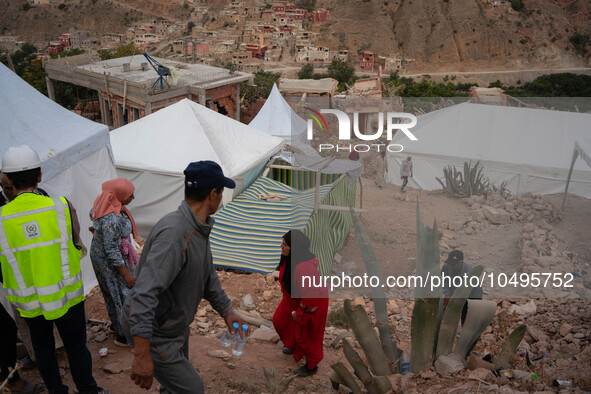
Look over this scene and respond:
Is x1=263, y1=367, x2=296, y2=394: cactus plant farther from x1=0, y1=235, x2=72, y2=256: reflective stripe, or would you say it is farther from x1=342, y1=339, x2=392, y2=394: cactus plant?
x1=0, y1=235, x2=72, y2=256: reflective stripe

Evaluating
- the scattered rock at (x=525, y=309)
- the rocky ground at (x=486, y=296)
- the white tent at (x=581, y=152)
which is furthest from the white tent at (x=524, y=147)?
the scattered rock at (x=525, y=309)

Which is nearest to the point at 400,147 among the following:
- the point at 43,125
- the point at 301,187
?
the point at 301,187

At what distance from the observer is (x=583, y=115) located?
3.89 m

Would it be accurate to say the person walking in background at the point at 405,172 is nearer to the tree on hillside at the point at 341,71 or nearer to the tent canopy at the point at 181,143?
the tent canopy at the point at 181,143

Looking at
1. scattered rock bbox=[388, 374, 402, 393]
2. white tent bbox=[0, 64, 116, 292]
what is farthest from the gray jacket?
white tent bbox=[0, 64, 116, 292]

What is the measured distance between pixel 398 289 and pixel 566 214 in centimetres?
164

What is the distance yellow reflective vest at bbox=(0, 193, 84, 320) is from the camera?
7.41ft

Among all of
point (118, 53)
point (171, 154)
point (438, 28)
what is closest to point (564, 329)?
point (171, 154)

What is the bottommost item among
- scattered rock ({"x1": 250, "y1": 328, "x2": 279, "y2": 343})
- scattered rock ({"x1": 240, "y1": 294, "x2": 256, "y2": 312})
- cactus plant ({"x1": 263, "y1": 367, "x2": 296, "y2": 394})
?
scattered rock ({"x1": 240, "y1": 294, "x2": 256, "y2": 312})

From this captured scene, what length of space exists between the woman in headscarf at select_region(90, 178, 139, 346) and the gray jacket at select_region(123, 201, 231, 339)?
118cm

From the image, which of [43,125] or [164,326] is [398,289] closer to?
[164,326]

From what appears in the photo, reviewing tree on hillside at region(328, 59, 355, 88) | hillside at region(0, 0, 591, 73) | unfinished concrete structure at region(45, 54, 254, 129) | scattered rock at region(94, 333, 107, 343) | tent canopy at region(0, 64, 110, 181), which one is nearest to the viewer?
scattered rock at region(94, 333, 107, 343)

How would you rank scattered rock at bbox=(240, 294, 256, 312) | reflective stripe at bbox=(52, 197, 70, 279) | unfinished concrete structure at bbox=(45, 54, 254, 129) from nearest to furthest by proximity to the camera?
reflective stripe at bbox=(52, 197, 70, 279) < scattered rock at bbox=(240, 294, 256, 312) < unfinished concrete structure at bbox=(45, 54, 254, 129)

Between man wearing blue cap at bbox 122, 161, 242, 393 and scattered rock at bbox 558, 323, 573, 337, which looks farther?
scattered rock at bbox 558, 323, 573, 337
